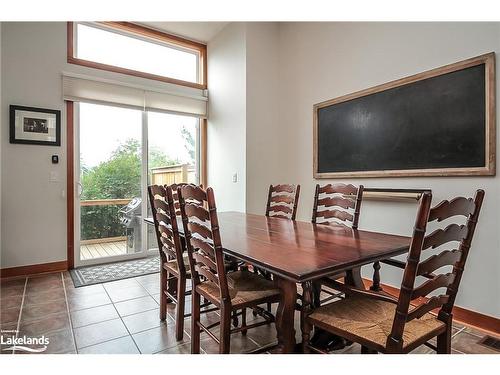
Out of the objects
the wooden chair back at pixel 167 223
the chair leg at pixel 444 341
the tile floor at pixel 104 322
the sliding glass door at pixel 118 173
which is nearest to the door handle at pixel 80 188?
the sliding glass door at pixel 118 173

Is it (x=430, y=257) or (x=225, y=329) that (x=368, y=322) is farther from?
(x=225, y=329)

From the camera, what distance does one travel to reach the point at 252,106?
12.3ft

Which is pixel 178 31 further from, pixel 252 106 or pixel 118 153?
pixel 118 153

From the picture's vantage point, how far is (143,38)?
4.06 metres

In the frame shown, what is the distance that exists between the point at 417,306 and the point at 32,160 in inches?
152

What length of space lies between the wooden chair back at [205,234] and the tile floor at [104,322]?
2.21 feet

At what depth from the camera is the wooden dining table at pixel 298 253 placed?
1149mm

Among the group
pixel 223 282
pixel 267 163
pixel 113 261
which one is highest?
pixel 267 163

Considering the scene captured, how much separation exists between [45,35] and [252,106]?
8.32 feet

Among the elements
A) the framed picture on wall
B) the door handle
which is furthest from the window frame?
the door handle

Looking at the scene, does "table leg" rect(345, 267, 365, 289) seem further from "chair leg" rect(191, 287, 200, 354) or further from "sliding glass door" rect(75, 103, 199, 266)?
"sliding glass door" rect(75, 103, 199, 266)

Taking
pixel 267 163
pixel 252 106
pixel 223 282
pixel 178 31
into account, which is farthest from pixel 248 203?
pixel 178 31

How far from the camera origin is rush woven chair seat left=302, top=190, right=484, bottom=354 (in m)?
1.04

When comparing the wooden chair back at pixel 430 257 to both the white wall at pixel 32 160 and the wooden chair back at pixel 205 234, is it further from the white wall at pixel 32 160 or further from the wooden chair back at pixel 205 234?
the white wall at pixel 32 160
